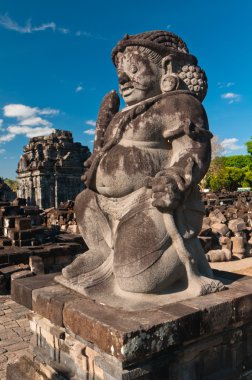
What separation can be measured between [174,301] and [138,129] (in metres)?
1.37

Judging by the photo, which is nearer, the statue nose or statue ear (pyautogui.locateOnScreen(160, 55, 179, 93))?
statue ear (pyautogui.locateOnScreen(160, 55, 179, 93))

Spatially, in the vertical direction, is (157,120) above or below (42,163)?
below

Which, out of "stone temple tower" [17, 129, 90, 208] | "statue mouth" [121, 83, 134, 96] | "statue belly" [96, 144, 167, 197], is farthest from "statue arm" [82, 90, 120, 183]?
"stone temple tower" [17, 129, 90, 208]

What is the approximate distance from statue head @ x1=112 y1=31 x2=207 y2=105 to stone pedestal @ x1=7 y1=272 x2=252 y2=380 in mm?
1779

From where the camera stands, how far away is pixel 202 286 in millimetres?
2861

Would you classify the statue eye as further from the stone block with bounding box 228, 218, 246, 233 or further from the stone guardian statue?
the stone block with bounding box 228, 218, 246, 233

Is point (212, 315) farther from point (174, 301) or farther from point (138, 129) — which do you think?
point (138, 129)

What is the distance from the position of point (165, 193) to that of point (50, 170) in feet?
93.7

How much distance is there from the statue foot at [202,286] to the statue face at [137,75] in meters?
1.62

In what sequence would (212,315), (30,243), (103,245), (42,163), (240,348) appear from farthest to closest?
(42,163)
(30,243)
(103,245)
(240,348)
(212,315)

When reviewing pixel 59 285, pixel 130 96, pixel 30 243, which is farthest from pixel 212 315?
pixel 30 243

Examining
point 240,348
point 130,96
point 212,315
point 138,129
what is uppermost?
point 130,96

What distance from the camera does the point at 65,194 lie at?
30609 millimetres

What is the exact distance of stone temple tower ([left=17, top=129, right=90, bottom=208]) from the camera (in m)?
30.0
